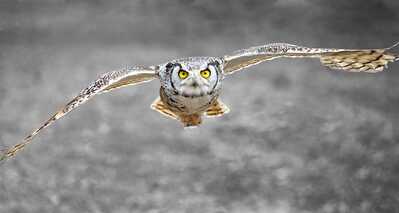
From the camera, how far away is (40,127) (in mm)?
6836

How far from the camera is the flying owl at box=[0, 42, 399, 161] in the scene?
6.86 meters

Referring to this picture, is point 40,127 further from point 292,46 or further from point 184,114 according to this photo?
point 292,46

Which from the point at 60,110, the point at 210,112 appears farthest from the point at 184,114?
the point at 60,110

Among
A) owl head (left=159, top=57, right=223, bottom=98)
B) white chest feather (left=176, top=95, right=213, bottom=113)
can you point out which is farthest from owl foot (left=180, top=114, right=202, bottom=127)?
owl head (left=159, top=57, right=223, bottom=98)

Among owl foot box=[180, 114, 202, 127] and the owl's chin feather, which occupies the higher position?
owl foot box=[180, 114, 202, 127]

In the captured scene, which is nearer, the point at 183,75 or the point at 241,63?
the point at 183,75

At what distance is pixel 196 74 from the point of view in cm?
678

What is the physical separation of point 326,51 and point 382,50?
2.06 ft

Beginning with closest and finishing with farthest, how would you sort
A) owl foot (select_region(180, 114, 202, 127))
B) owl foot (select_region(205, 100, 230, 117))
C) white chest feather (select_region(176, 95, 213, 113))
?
1. white chest feather (select_region(176, 95, 213, 113))
2. owl foot (select_region(180, 114, 202, 127))
3. owl foot (select_region(205, 100, 230, 117))

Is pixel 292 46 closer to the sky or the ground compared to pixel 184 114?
closer to the sky

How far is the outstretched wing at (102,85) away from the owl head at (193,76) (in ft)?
1.66

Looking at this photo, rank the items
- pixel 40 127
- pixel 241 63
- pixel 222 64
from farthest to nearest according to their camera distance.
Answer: pixel 241 63
pixel 222 64
pixel 40 127

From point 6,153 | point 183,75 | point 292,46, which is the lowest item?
point 6,153

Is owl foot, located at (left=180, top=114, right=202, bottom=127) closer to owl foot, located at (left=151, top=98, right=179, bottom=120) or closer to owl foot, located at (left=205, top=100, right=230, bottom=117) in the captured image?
owl foot, located at (left=151, top=98, right=179, bottom=120)
